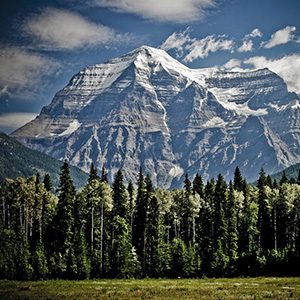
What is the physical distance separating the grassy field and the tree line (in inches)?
395

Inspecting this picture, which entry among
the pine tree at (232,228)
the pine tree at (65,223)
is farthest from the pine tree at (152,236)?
the pine tree at (65,223)

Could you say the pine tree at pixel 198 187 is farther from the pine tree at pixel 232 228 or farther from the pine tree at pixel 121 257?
the pine tree at pixel 121 257

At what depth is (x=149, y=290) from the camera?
59.6 metres

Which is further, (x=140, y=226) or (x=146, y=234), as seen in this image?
(x=140, y=226)

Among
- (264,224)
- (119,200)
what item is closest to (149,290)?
(119,200)

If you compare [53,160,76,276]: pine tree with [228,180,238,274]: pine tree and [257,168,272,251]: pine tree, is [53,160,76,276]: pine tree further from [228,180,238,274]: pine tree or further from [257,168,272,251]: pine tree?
[257,168,272,251]: pine tree

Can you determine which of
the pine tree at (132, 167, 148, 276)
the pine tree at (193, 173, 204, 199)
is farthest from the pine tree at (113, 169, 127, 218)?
the pine tree at (193, 173, 204, 199)

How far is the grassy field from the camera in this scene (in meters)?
53.5

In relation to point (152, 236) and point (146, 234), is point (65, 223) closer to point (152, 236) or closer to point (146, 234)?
point (146, 234)

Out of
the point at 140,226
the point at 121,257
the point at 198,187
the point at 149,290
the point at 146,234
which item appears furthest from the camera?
the point at 198,187

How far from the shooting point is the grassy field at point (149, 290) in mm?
53469

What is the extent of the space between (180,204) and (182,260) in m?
16.6

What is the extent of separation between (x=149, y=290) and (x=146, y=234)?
27411 millimetres

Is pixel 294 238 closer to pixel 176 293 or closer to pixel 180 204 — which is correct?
pixel 180 204
